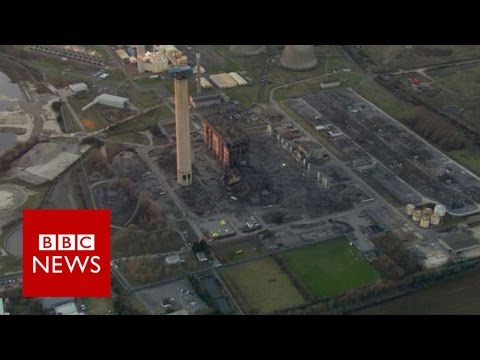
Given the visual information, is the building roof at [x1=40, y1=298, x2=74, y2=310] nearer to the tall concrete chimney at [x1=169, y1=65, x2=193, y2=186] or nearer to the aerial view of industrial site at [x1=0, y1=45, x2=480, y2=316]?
the aerial view of industrial site at [x1=0, y1=45, x2=480, y2=316]

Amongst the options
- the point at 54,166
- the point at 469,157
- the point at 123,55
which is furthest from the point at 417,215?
the point at 123,55

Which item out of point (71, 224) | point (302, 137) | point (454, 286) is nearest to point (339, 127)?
point (302, 137)

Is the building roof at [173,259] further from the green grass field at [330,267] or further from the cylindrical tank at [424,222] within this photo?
the cylindrical tank at [424,222]

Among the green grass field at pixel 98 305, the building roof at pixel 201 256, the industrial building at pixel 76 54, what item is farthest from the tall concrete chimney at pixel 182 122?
the industrial building at pixel 76 54

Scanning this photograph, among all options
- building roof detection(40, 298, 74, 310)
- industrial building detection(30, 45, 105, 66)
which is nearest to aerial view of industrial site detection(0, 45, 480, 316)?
building roof detection(40, 298, 74, 310)

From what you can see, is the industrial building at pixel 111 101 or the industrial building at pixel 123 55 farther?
the industrial building at pixel 123 55

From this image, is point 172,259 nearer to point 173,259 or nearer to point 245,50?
point 173,259
